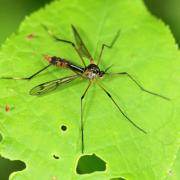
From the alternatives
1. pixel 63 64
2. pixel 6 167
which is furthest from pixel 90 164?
pixel 6 167

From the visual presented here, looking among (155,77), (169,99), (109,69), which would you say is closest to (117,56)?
(109,69)

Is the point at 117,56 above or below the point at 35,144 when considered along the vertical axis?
above

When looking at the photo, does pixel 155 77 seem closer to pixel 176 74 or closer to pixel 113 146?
pixel 176 74

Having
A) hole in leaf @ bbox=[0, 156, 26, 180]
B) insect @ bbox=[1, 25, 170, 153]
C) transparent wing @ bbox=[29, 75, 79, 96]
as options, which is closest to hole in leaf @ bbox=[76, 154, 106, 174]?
insect @ bbox=[1, 25, 170, 153]

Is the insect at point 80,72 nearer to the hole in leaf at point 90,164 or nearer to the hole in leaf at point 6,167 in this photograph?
the hole in leaf at point 90,164

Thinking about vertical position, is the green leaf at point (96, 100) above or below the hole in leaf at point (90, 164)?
above

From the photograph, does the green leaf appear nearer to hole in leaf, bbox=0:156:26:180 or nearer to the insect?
the insect

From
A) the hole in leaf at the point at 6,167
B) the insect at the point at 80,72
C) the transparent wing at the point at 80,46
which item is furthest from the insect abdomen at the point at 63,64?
the hole in leaf at the point at 6,167
